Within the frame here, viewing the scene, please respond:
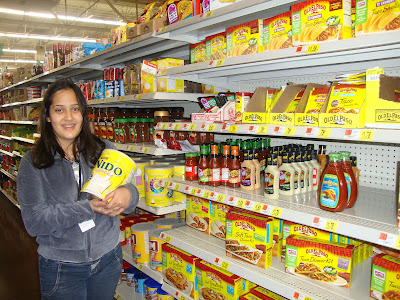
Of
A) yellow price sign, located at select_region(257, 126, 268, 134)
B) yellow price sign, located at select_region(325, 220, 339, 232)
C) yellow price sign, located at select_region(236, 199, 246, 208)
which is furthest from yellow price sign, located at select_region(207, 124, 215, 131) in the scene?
yellow price sign, located at select_region(325, 220, 339, 232)

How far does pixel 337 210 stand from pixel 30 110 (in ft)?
20.4

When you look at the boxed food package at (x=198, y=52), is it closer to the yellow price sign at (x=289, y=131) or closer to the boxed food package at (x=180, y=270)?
the yellow price sign at (x=289, y=131)

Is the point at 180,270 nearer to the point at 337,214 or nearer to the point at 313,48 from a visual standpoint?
the point at 337,214

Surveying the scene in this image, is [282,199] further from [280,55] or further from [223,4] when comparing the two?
[223,4]

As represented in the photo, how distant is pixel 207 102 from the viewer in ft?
7.93

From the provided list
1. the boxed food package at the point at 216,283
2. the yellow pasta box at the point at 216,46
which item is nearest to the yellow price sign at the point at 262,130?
the yellow pasta box at the point at 216,46

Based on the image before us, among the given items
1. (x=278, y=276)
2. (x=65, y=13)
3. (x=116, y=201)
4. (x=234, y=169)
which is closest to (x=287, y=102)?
(x=234, y=169)

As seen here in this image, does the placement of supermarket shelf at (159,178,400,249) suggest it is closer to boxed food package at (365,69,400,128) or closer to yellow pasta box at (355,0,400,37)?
boxed food package at (365,69,400,128)

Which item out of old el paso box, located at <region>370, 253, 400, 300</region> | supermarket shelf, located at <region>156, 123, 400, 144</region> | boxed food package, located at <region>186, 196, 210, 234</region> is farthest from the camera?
boxed food package, located at <region>186, 196, 210, 234</region>

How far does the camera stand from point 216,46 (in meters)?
2.28

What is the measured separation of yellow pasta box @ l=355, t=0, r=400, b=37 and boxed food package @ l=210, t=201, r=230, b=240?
147 centimetres

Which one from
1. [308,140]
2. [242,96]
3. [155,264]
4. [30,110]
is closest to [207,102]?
[242,96]

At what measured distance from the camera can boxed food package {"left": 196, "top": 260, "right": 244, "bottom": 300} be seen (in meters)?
2.12

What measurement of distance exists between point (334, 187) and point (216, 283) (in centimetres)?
112
